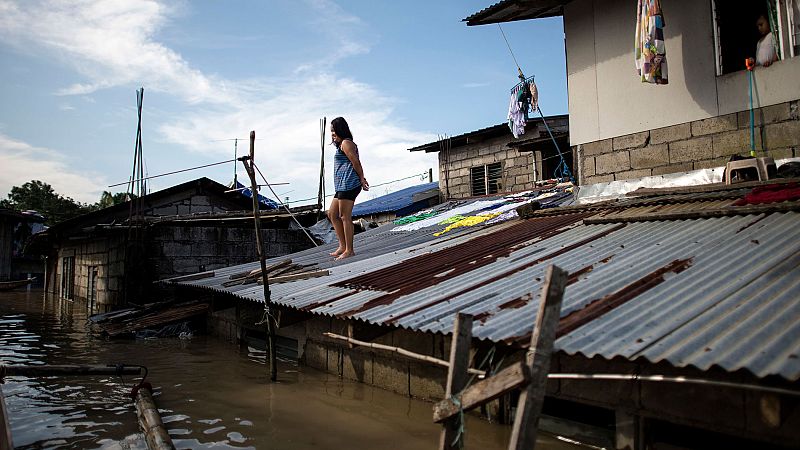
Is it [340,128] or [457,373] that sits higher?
[340,128]

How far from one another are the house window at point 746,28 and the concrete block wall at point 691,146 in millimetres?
711

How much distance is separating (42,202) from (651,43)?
47.4 meters

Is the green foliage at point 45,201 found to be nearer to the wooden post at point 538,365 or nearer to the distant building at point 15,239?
the distant building at point 15,239

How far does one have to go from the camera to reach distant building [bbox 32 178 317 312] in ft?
42.7

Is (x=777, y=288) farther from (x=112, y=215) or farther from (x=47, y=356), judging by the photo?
(x=112, y=215)

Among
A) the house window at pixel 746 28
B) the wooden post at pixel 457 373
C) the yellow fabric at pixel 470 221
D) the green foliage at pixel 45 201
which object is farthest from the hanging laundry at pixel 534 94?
the green foliage at pixel 45 201

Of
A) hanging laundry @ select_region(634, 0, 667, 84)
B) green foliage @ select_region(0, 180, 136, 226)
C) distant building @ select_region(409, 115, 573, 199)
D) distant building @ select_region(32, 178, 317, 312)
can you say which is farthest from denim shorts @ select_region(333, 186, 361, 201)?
green foliage @ select_region(0, 180, 136, 226)

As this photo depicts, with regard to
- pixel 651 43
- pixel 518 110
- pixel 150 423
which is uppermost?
pixel 518 110

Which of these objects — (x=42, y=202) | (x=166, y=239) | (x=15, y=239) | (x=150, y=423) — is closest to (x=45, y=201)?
(x=42, y=202)

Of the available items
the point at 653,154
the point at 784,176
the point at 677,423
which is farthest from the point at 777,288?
the point at 653,154

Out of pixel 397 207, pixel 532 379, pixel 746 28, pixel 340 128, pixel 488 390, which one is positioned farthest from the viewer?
pixel 397 207

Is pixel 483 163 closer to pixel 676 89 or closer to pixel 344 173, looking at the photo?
pixel 344 173

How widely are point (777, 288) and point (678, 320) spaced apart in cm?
72

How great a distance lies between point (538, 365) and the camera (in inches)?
105
